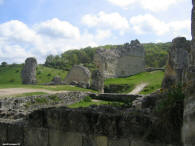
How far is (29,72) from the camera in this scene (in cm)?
3011

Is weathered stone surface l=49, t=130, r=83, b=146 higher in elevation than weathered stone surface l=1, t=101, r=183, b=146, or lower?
lower

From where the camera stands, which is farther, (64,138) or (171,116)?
(64,138)

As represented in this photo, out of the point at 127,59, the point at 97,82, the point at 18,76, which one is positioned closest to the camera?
the point at 97,82

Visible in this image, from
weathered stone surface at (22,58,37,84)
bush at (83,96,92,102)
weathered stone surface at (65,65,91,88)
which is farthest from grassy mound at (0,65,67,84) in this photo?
bush at (83,96,92,102)

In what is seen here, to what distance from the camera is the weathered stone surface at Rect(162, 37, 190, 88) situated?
10.2 m

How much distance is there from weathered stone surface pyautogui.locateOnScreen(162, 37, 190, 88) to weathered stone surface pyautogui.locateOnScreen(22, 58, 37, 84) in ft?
74.4

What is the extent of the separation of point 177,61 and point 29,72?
23.3 metres

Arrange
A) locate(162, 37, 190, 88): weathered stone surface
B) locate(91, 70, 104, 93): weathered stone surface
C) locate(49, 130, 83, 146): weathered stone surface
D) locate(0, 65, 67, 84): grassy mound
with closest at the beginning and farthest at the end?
locate(49, 130, 83, 146): weathered stone surface → locate(162, 37, 190, 88): weathered stone surface → locate(91, 70, 104, 93): weathered stone surface → locate(0, 65, 67, 84): grassy mound

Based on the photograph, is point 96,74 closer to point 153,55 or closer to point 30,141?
point 30,141

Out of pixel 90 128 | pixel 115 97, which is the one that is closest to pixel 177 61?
pixel 115 97

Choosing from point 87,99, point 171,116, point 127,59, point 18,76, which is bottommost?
point 87,99

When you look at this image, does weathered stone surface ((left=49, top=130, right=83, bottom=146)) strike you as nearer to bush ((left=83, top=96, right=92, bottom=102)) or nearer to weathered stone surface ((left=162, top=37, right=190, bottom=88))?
A: weathered stone surface ((left=162, top=37, right=190, bottom=88))

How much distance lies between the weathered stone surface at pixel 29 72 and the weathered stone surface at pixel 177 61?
22691mm

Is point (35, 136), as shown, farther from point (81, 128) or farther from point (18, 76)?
point (18, 76)
